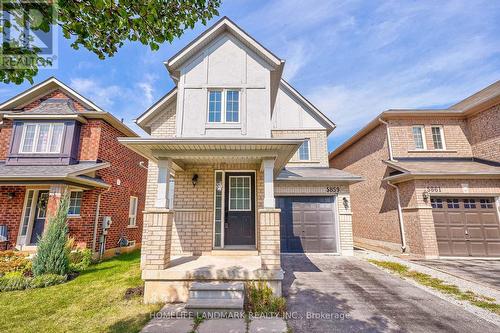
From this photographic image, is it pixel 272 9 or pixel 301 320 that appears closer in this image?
pixel 301 320

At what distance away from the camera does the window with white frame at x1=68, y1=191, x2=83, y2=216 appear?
375 inches

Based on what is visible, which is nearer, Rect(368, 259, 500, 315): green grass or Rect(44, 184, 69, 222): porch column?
Rect(368, 259, 500, 315): green grass

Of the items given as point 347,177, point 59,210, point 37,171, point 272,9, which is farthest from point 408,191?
point 37,171

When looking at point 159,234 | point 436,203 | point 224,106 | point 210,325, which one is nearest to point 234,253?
point 159,234

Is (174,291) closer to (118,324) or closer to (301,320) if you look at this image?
(118,324)

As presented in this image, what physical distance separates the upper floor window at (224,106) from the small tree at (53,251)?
→ 5.87 meters

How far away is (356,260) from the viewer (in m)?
9.23

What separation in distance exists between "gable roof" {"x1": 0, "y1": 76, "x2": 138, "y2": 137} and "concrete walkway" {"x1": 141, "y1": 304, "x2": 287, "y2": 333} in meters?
9.60

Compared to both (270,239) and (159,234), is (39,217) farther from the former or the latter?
(270,239)

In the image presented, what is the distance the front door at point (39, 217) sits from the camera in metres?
9.55

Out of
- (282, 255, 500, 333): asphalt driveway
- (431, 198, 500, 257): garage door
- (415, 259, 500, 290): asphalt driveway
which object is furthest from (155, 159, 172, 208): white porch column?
(431, 198, 500, 257): garage door

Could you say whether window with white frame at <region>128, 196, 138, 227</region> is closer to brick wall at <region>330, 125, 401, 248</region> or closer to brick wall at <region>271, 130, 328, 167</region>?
brick wall at <region>271, 130, 328, 167</region>

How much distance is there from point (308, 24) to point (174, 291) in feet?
31.3

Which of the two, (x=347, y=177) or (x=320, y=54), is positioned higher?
(x=320, y=54)
